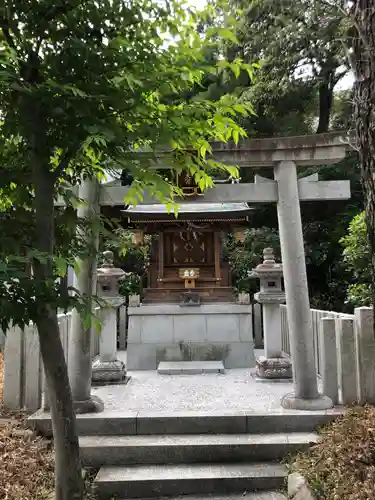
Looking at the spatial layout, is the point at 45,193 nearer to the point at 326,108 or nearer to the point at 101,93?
the point at 101,93

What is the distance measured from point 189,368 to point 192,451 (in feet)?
13.4

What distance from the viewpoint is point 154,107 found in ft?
8.88

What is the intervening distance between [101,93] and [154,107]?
1.40 feet

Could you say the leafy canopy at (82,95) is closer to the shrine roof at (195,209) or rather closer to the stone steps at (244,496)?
the stone steps at (244,496)

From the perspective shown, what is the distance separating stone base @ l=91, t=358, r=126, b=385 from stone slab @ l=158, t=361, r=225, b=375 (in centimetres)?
122

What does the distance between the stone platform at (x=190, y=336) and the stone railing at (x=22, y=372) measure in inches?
165

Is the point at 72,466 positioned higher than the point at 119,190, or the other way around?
the point at 119,190

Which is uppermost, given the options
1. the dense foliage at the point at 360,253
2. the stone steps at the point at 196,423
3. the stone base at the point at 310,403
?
the dense foliage at the point at 360,253

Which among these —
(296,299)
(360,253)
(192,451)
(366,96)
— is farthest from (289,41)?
(192,451)

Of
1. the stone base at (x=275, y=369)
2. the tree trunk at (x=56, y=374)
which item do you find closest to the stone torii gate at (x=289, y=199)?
the tree trunk at (x=56, y=374)

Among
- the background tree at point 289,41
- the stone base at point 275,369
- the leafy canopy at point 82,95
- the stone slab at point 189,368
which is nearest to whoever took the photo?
the leafy canopy at point 82,95

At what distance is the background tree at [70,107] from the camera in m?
2.27

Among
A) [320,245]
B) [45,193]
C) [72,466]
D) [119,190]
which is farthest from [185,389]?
[320,245]

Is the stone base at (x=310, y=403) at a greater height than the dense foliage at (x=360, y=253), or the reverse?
the dense foliage at (x=360, y=253)
